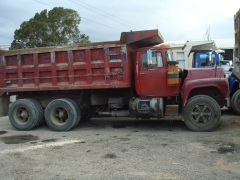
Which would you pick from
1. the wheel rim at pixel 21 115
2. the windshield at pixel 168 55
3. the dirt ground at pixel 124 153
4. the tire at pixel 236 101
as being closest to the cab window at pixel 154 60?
the windshield at pixel 168 55

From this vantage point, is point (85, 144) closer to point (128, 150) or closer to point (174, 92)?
point (128, 150)

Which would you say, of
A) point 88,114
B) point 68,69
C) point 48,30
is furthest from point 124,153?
point 48,30

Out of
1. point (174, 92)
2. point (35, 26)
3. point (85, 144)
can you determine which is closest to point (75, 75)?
point (85, 144)

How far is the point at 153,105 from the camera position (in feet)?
25.2

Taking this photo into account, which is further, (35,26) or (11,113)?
(35,26)

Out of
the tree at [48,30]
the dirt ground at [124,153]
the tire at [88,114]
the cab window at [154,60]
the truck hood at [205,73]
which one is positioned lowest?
the dirt ground at [124,153]

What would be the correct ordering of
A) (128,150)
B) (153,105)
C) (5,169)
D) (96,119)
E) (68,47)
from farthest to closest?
(96,119), (68,47), (153,105), (128,150), (5,169)

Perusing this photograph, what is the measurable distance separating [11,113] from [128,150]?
176 inches

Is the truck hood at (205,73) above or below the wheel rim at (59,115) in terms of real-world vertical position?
above

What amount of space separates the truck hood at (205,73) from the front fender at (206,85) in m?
0.13

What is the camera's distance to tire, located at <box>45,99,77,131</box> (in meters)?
8.20

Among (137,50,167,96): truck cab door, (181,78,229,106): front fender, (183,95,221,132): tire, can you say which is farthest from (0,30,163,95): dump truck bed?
(183,95,221,132): tire

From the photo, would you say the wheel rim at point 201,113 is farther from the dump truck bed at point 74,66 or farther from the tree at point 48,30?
the tree at point 48,30

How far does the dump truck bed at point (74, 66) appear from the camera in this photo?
25.5 ft
